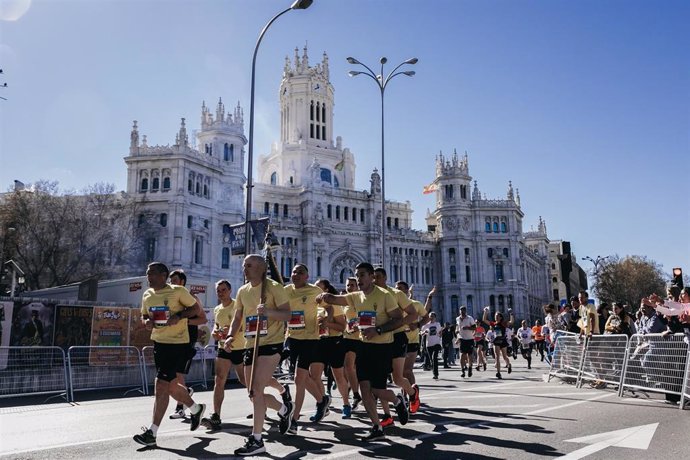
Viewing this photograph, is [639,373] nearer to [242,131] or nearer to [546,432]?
[546,432]

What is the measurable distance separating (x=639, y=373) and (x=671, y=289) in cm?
198

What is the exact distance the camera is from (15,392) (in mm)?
12578

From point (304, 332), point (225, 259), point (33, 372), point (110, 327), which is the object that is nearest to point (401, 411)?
point (304, 332)

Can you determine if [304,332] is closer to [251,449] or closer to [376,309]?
[376,309]

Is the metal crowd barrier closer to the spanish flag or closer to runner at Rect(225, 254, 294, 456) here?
runner at Rect(225, 254, 294, 456)

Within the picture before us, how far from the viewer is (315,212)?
223 feet

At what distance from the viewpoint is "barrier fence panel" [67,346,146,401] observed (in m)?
13.6

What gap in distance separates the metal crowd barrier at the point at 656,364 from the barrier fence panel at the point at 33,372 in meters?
12.3

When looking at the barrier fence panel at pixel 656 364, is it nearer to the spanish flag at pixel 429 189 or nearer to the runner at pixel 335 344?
the runner at pixel 335 344

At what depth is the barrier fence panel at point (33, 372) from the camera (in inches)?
491

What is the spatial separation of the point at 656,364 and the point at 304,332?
707 cm

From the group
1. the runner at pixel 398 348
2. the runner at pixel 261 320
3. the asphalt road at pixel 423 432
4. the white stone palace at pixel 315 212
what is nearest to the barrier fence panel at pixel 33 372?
the asphalt road at pixel 423 432

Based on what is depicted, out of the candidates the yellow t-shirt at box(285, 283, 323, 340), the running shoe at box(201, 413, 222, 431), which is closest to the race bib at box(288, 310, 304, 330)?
the yellow t-shirt at box(285, 283, 323, 340)

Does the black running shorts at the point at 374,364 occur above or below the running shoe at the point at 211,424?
above
